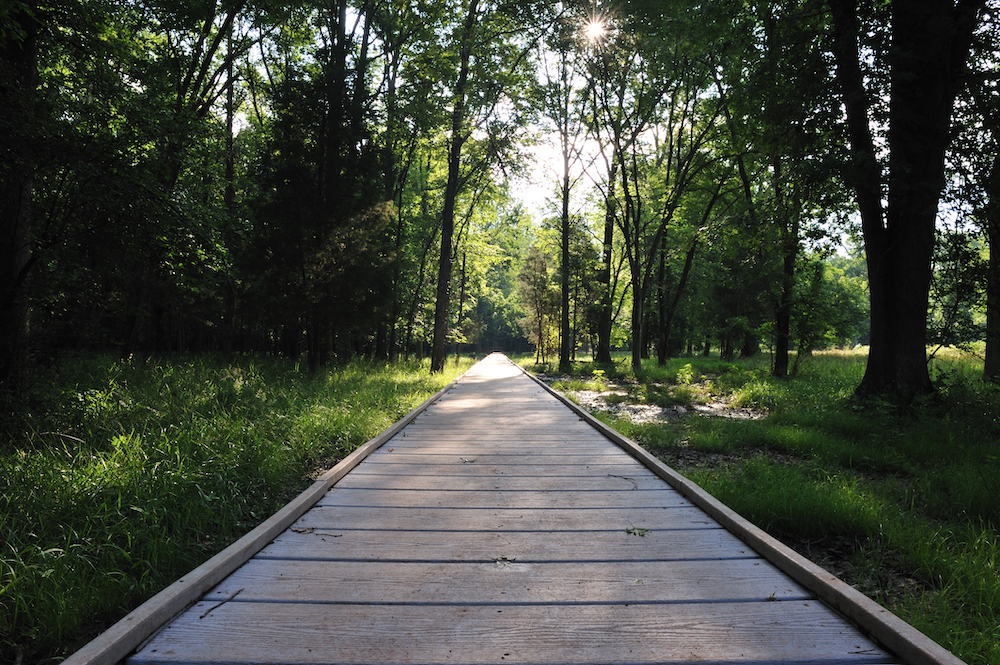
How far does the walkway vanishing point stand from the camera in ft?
5.99

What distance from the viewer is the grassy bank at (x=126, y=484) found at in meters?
2.11

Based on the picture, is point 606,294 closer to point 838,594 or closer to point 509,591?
point 838,594

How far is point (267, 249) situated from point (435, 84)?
7.52 meters

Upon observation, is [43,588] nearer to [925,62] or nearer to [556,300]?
[925,62]

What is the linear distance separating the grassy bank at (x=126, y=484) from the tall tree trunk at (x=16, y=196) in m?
0.44

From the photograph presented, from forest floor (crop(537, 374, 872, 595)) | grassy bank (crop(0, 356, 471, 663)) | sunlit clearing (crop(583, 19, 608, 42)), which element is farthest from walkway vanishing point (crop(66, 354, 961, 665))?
sunlit clearing (crop(583, 19, 608, 42))

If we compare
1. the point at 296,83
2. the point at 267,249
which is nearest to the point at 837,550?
the point at 267,249

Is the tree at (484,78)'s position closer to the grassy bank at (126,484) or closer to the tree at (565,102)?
the tree at (565,102)

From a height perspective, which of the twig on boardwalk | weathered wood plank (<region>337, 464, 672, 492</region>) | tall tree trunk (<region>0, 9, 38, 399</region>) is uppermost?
tall tree trunk (<region>0, 9, 38, 399</region>)

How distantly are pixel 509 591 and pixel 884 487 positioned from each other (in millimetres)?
3864

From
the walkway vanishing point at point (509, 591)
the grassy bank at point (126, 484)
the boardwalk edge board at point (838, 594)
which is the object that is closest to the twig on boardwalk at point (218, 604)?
the walkway vanishing point at point (509, 591)

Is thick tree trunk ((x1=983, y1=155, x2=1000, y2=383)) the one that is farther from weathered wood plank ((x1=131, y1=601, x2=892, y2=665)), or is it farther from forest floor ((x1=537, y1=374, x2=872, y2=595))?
weathered wood plank ((x1=131, y1=601, x2=892, y2=665))

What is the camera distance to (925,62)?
6.98 meters

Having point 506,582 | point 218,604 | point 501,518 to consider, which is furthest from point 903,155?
point 218,604
